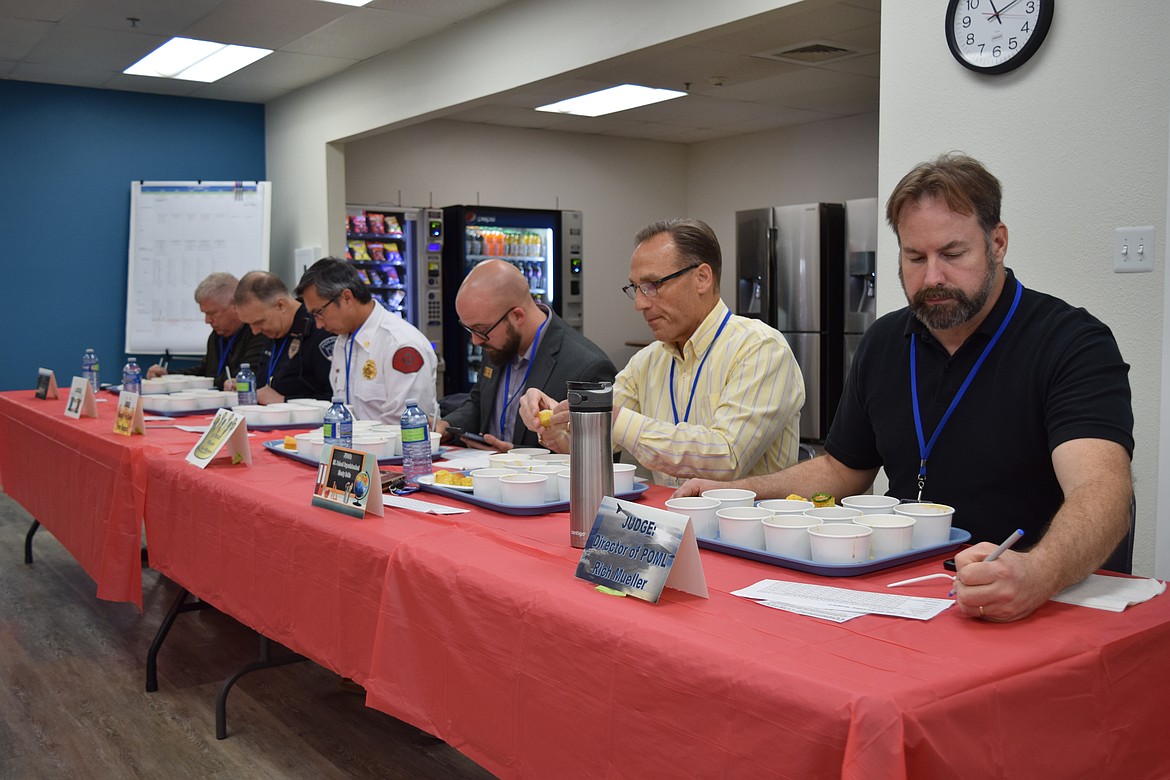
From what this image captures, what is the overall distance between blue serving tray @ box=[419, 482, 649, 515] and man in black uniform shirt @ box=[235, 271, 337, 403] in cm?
254

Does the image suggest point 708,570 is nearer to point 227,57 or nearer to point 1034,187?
point 1034,187

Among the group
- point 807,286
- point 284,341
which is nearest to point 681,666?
point 284,341

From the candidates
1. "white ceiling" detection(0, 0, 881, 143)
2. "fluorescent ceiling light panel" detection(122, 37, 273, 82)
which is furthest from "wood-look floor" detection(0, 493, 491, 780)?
"fluorescent ceiling light panel" detection(122, 37, 273, 82)

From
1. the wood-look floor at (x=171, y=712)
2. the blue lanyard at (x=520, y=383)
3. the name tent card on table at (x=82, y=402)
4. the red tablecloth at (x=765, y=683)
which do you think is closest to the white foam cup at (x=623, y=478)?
the red tablecloth at (x=765, y=683)

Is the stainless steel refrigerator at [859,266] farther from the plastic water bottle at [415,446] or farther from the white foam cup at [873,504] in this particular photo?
the white foam cup at [873,504]

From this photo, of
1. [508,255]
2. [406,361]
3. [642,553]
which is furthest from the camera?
[508,255]

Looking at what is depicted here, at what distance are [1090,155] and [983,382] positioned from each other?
4.93ft

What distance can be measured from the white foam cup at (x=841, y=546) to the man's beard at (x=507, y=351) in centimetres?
187

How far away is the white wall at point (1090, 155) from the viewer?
2.83 m

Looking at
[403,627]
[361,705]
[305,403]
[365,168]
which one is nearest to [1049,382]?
[403,627]

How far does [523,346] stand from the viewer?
3320 mm

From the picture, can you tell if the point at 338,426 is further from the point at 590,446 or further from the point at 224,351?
the point at 224,351

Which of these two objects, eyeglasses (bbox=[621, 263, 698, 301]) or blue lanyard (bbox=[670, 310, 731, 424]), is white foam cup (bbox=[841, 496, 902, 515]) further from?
eyeglasses (bbox=[621, 263, 698, 301])

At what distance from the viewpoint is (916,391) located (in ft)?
6.41
